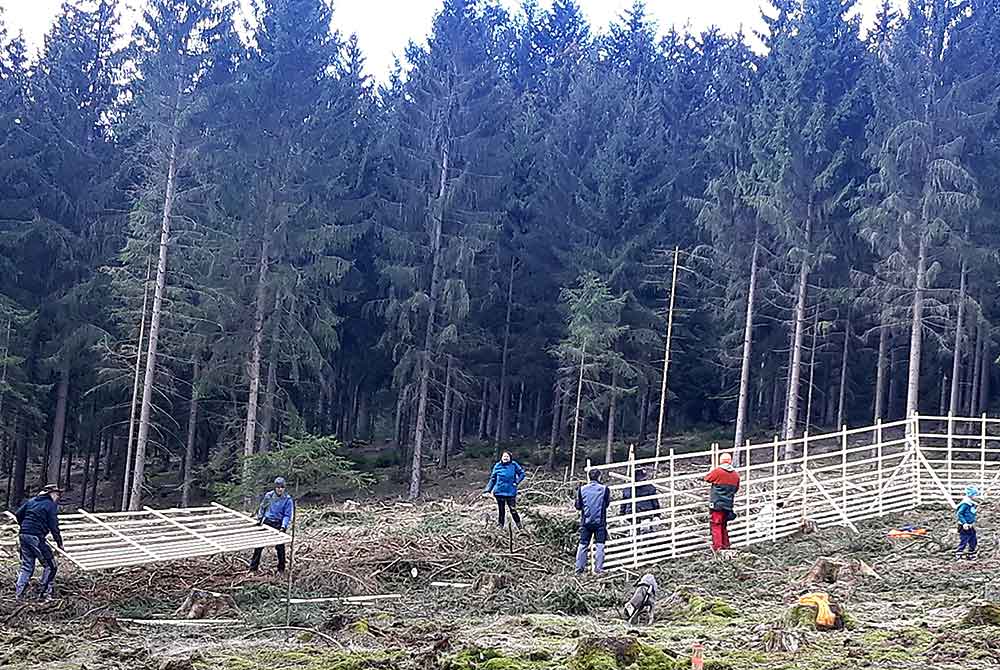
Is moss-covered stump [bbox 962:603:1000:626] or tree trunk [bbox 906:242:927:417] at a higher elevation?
tree trunk [bbox 906:242:927:417]

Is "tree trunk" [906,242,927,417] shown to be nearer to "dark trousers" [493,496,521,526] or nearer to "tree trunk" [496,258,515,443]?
"dark trousers" [493,496,521,526]

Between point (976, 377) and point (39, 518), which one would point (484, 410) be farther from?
point (39, 518)

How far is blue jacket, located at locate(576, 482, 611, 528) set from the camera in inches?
540

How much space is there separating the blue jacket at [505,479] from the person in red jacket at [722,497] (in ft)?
10.4

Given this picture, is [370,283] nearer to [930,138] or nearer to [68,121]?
[68,121]

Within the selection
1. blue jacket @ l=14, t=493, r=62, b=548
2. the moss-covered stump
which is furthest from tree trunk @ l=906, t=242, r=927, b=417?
blue jacket @ l=14, t=493, r=62, b=548

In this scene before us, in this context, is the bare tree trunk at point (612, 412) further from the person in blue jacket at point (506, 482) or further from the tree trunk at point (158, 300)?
the person in blue jacket at point (506, 482)

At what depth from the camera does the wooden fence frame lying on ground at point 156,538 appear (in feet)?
36.4

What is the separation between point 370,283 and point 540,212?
6.83m

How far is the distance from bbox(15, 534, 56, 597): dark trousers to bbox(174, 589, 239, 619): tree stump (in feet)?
5.54

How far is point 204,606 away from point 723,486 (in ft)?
23.8

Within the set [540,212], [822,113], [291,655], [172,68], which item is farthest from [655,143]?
[291,655]

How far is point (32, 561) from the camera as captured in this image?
458 inches

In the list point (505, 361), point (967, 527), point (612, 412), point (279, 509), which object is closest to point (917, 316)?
point (612, 412)
